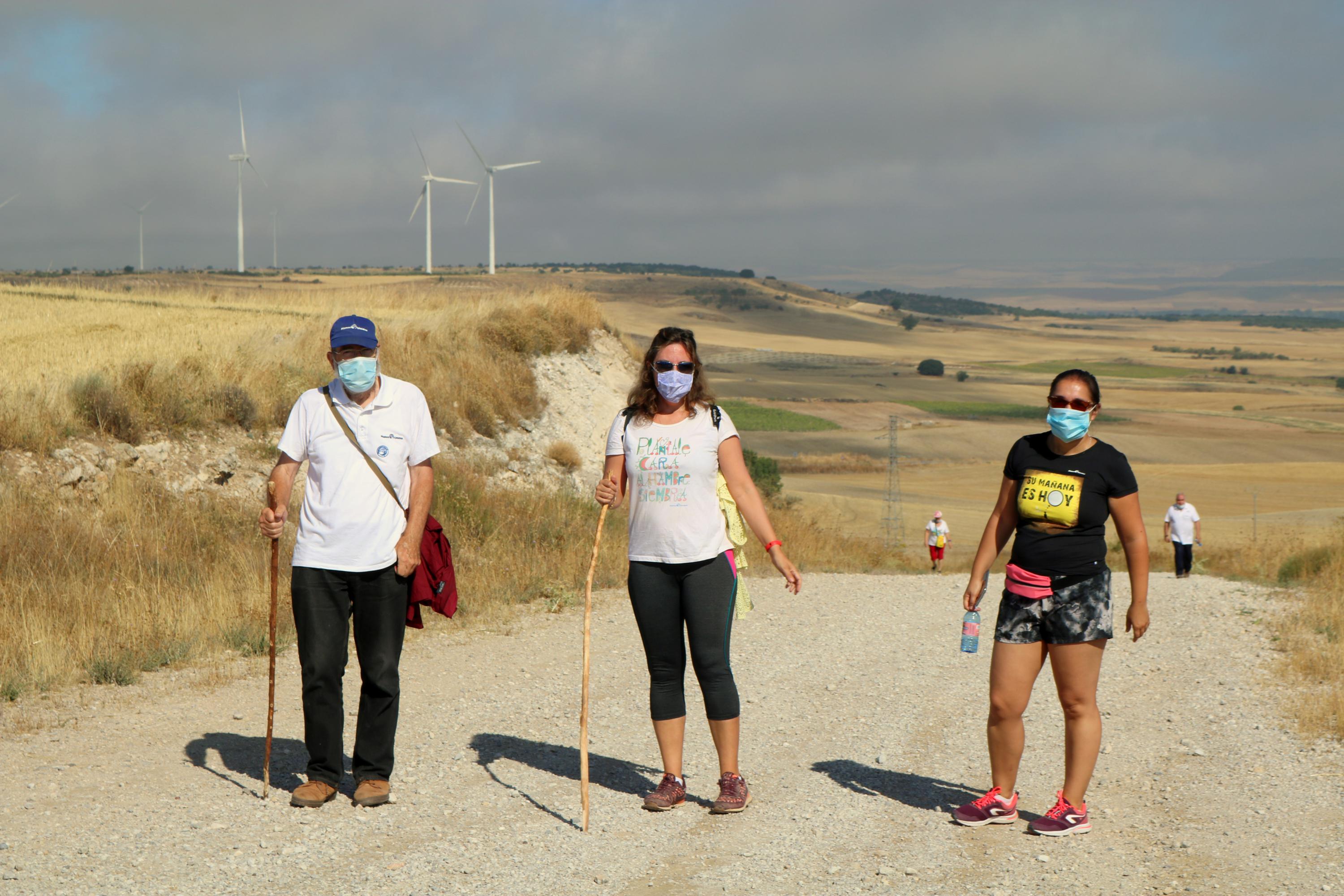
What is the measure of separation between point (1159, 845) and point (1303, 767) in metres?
1.81

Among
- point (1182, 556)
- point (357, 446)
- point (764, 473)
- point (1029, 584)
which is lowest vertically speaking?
point (764, 473)

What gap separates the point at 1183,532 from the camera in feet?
63.3

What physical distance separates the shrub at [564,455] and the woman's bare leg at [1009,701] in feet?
48.9

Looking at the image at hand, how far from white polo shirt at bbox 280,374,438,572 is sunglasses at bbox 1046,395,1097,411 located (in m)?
2.79

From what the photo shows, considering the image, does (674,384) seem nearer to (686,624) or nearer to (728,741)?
(686,624)

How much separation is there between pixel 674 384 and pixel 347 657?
1.98 m

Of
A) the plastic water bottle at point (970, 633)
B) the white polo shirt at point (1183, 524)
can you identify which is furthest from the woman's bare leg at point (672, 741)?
the white polo shirt at point (1183, 524)

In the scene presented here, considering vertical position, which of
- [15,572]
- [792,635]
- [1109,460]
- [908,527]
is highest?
[1109,460]

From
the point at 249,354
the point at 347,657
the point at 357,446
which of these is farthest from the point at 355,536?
the point at 249,354

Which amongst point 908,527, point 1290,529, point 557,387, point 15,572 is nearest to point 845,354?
point 908,527

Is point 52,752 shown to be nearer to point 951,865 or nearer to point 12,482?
point 951,865

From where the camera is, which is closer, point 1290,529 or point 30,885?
point 30,885

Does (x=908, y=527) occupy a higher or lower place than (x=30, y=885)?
lower

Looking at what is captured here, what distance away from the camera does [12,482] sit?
38.3 feet
